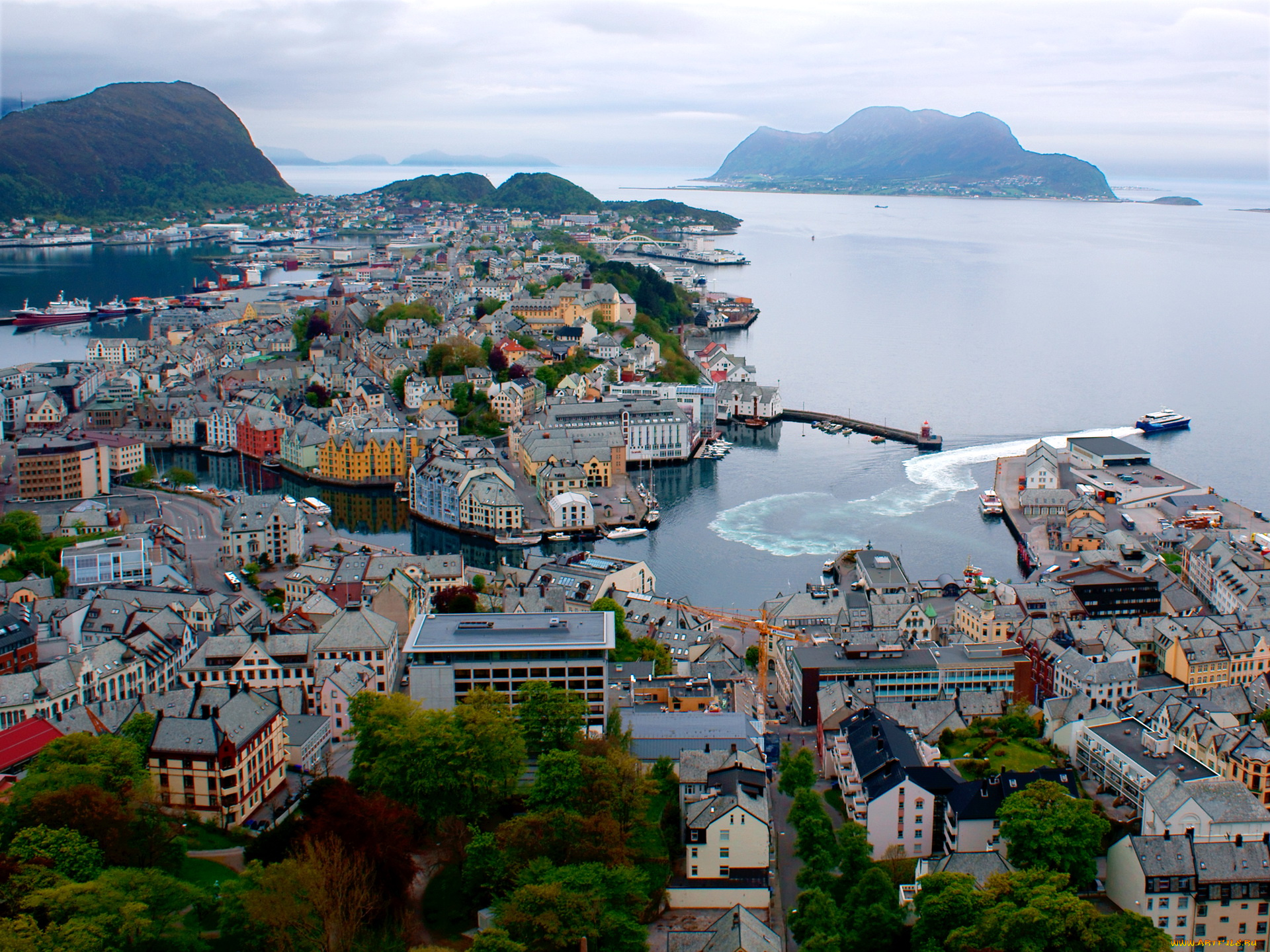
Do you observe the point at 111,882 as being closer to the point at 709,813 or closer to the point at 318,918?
the point at 318,918

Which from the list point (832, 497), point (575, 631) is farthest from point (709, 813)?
point (832, 497)

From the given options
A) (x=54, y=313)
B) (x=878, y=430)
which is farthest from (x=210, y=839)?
(x=54, y=313)

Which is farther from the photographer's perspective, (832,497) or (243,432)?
(243,432)

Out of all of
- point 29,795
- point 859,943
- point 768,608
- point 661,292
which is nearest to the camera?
point 859,943

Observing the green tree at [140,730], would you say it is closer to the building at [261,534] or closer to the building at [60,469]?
the building at [261,534]

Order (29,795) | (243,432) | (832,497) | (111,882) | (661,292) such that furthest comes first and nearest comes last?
(661,292) → (243,432) → (832,497) → (29,795) → (111,882)

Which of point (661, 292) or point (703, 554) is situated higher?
point (661, 292)

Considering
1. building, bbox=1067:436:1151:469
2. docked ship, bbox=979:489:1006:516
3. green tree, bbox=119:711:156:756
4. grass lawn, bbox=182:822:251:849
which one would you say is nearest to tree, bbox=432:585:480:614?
green tree, bbox=119:711:156:756

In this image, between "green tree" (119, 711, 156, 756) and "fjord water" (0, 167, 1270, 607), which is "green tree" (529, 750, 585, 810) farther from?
"fjord water" (0, 167, 1270, 607)
